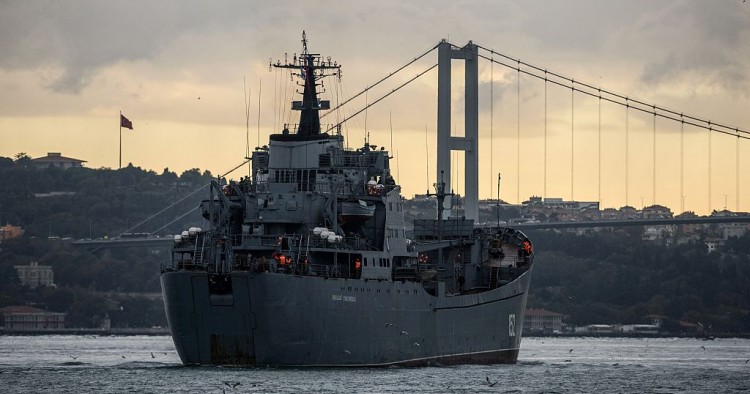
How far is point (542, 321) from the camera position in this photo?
593ft

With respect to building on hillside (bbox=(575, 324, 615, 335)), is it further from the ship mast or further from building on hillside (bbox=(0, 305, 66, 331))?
the ship mast

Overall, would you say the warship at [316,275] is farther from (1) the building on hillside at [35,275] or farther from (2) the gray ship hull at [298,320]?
(1) the building on hillside at [35,275]

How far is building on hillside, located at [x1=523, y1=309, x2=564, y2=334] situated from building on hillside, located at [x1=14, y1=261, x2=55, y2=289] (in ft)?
150

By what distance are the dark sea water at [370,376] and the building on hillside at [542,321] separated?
232 feet

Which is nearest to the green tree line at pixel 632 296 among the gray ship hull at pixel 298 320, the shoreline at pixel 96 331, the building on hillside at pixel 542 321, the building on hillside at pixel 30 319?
the building on hillside at pixel 542 321

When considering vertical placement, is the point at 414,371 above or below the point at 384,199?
below

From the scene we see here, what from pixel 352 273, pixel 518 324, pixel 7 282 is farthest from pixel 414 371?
pixel 7 282

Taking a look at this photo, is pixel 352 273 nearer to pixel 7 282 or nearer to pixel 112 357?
pixel 112 357

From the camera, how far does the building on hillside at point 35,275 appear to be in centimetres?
19121

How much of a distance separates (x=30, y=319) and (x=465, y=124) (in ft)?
242

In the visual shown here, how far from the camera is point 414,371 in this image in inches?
3199

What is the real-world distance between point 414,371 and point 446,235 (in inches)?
581

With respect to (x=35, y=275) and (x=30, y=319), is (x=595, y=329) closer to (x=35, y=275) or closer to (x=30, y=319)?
(x=30, y=319)

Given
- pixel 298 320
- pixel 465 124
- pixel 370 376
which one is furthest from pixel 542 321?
pixel 298 320
